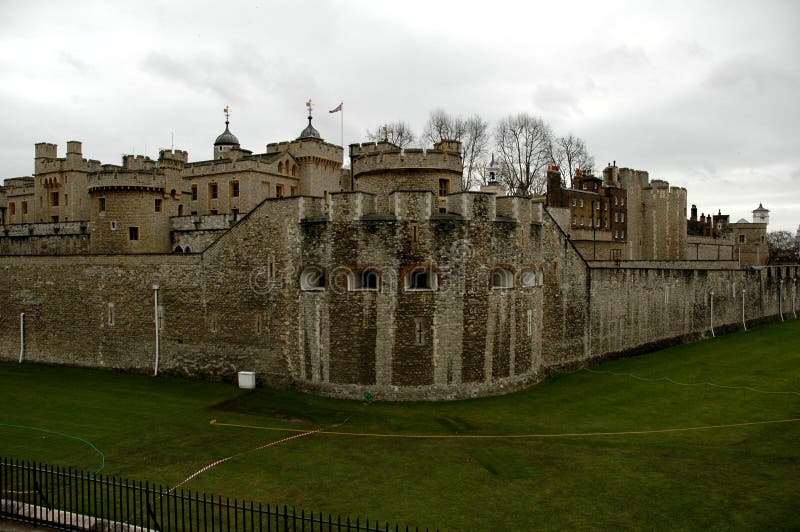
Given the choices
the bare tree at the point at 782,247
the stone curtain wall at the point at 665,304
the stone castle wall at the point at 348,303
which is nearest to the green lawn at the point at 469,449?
the stone castle wall at the point at 348,303

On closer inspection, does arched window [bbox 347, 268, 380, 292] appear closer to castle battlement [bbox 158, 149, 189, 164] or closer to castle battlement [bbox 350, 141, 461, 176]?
castle battlement [bbox 350, 141, 461, 176]

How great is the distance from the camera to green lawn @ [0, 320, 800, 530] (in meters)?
14.6

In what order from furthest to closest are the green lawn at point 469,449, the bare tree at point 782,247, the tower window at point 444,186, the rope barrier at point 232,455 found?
the bare tree at point 782,247 → the tower window at point 444,186 → the rope barrier at point 232,455 → the green lawn at point 469,449

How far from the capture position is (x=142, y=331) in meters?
28.7

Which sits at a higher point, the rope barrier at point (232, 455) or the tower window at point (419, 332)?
the tower window at point (419, 332)

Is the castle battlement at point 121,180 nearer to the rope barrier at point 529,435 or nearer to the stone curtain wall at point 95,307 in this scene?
the stone curtain wall at point 95,307

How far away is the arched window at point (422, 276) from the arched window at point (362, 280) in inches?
46.1

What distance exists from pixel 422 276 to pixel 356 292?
254 cm

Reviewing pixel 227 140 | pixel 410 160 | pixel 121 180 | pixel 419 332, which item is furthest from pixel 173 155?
pixel 419 332

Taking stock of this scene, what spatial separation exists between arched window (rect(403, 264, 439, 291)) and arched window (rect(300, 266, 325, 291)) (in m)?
3.30

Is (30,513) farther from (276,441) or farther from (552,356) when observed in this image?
(552,356)

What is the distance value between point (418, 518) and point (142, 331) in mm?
18825

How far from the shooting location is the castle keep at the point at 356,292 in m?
24.0

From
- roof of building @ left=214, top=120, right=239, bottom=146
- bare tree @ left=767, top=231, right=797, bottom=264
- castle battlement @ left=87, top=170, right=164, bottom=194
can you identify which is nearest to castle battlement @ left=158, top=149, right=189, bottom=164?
roof of building @ left=214, top=120, right=239, bottom=146
